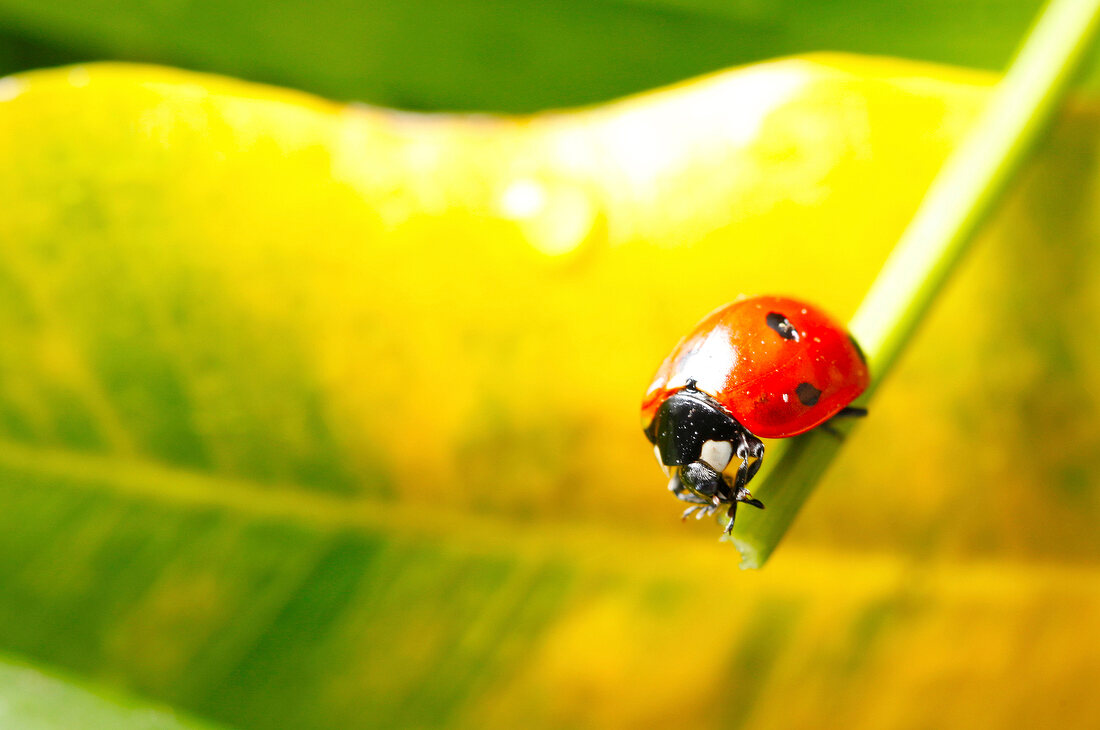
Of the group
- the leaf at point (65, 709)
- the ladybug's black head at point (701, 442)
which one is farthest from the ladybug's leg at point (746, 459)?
the leaf at point (65, 709)

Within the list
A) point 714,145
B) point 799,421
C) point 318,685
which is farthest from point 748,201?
point 318,685

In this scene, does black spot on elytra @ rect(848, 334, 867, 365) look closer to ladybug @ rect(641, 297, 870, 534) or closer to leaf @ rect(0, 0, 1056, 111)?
ladybug @ rect(641, 297, 870, 534)

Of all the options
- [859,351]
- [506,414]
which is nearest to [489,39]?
[506,414]

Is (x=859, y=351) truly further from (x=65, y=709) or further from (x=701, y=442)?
(x=65, y=709)

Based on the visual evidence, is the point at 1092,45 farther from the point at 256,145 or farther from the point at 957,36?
the point at 256,145

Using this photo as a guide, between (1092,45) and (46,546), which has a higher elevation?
(1092,45)

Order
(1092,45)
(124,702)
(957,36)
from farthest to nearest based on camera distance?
1. (957,36)
2. (1092,45)
3. (124,702)
